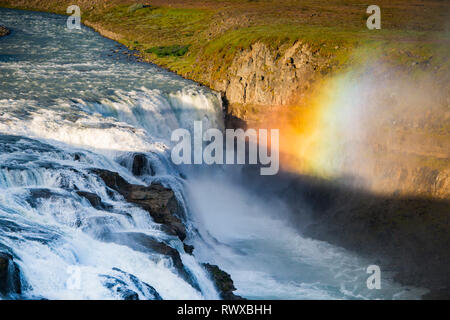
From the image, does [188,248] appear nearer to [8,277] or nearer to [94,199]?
[94,199]

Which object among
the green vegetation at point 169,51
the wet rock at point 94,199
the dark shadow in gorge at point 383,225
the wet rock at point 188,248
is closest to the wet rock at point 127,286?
the wet rock at point 94,199

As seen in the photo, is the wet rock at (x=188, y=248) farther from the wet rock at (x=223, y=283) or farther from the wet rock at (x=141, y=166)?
the wet rock at (x=141, y=166)

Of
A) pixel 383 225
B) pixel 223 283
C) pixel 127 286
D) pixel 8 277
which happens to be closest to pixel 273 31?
pixel 383 225

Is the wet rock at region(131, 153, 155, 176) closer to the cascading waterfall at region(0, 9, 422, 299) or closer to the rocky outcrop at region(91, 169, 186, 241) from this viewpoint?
the cascading waterfall at region(0, 9, 422, 299)

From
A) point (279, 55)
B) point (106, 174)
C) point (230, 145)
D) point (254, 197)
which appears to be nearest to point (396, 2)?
point (279, 55)
